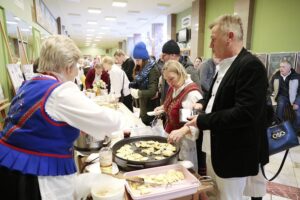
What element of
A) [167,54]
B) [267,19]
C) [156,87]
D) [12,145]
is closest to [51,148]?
[12,145]

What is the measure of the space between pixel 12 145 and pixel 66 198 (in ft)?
1.10

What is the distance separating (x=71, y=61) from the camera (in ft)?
3.21

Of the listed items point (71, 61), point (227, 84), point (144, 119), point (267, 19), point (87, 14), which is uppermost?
point (87, 14)

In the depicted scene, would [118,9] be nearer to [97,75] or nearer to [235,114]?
[97,75]

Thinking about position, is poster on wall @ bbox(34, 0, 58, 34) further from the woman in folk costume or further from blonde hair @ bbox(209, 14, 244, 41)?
blonde hair @ bbox(209, 14, 244, 41)

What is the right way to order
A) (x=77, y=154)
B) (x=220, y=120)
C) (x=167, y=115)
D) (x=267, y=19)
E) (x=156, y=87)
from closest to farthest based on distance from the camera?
(x=220, y=120) → (x=77, y=154) → (x=167, y=115) → (x=156, y=87) → (x=267, y=19)

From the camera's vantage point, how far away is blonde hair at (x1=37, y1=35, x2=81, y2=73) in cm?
95

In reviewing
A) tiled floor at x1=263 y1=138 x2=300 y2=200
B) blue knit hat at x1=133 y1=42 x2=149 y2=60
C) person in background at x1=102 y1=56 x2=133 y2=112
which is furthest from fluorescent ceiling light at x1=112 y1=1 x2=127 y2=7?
tiled floor at x1=263 y1=138 x2=300 y2=200

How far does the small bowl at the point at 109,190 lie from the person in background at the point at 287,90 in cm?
380

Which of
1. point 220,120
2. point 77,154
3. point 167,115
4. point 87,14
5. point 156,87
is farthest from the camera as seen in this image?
point 87,14

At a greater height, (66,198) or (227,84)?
(227,84)

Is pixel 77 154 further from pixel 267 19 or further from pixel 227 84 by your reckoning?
pixel 267 19

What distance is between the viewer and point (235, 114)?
1070 millimetres

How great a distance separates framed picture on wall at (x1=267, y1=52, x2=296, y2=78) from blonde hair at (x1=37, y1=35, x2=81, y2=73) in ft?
13.5
